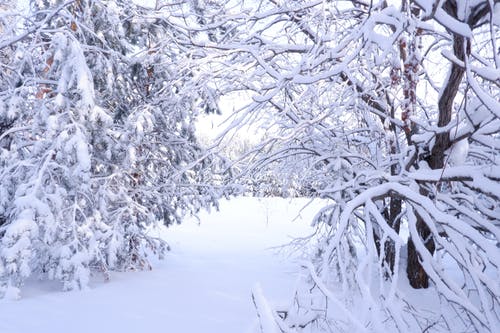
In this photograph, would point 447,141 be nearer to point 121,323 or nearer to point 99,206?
point 121,323

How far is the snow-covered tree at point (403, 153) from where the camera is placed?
2184mm

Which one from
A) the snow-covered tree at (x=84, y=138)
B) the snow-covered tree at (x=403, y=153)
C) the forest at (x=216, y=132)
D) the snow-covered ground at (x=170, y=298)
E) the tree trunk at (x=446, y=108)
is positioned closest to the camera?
the snow-covered tree at (x=403, y=153)

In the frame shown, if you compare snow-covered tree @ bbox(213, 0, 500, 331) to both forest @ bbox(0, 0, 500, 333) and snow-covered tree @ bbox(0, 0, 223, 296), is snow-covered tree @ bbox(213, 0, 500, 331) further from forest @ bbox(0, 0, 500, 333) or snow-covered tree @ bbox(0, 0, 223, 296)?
snow-covered tree @ bbox(0, 0, 223, 296)

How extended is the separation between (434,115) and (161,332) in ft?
19.8

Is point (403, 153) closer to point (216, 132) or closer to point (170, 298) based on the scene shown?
point (216, 132)

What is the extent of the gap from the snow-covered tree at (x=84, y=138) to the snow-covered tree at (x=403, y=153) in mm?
1819

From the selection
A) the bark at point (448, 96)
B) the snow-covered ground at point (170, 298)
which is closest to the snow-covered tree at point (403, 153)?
the bark at point (448, 96)

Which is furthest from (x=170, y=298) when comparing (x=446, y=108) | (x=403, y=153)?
(x=446, y=108)

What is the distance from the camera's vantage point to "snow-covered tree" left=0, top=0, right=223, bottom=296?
6.37 metres

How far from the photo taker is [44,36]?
7.64 metres

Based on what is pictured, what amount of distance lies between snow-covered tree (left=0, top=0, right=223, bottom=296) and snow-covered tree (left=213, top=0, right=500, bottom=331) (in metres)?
1.82

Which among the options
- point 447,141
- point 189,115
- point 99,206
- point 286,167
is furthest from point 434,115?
point 99,206

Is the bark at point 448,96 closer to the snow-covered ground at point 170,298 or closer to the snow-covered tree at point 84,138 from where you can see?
the snow-covered ground at point 170,298

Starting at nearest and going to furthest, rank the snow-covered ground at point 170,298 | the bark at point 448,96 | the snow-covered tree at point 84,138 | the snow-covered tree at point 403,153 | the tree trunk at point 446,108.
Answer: the snow-covered tree at point 403,153, the bark at point 448,96, the tree trunk at point 446,108, the snow-covered ground at point 170,298, the snow-covered tree at point 84,138
